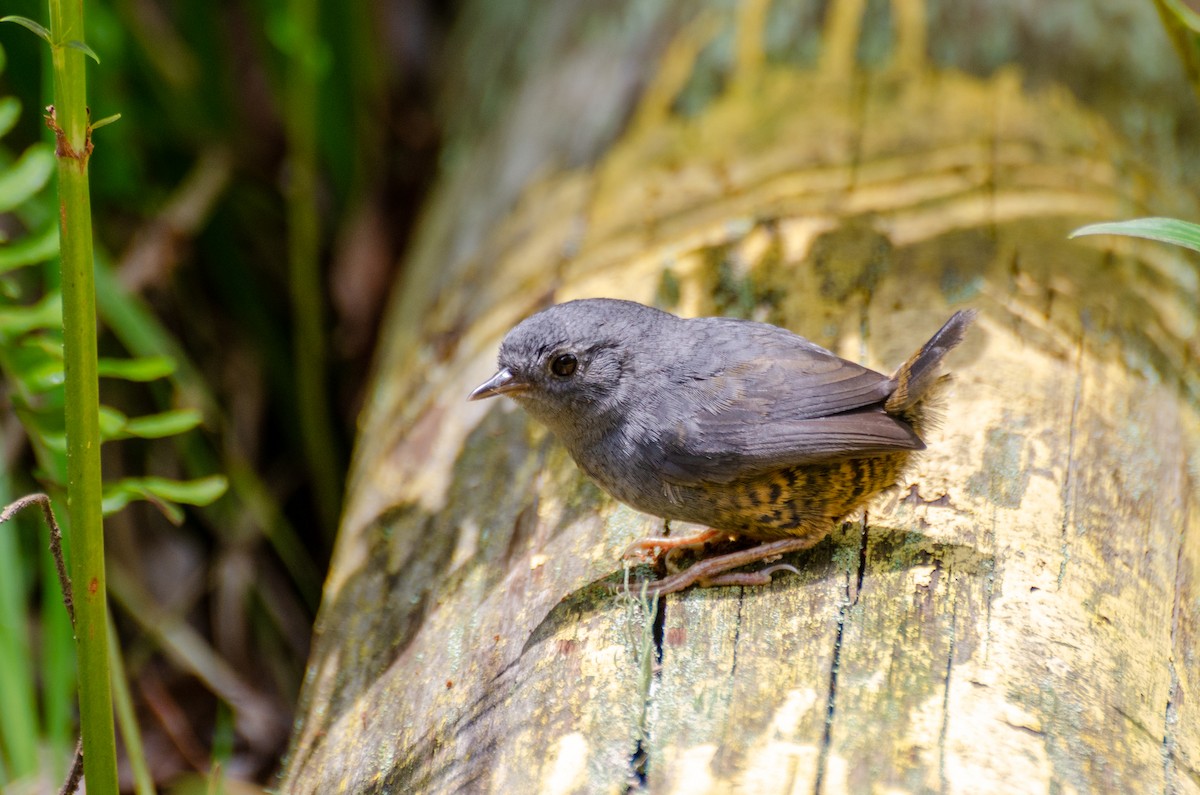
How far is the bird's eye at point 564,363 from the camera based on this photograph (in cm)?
287

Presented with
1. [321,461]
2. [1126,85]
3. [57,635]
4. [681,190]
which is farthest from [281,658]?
[1126,85]

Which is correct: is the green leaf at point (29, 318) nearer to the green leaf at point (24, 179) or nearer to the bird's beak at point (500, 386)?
the green leaf at point (24, 179)

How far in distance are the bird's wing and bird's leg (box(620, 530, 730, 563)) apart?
7.4 inches

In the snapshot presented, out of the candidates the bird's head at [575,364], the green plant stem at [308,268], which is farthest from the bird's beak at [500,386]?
the green plant stem at [308,268]

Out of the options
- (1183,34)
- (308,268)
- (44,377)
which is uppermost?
(1183,34)

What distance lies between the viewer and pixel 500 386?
2873mm

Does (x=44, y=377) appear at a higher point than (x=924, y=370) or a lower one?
lower

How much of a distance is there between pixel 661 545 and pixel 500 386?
555mm

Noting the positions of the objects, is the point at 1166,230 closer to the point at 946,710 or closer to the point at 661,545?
the point at 946,710

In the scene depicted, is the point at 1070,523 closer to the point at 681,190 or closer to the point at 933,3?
the point at 681,190

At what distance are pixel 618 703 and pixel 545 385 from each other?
3.04ft

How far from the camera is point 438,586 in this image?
283cm

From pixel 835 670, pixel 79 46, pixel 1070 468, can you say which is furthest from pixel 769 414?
pixel 79 46

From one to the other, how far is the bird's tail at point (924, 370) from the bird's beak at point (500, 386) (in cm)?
89
